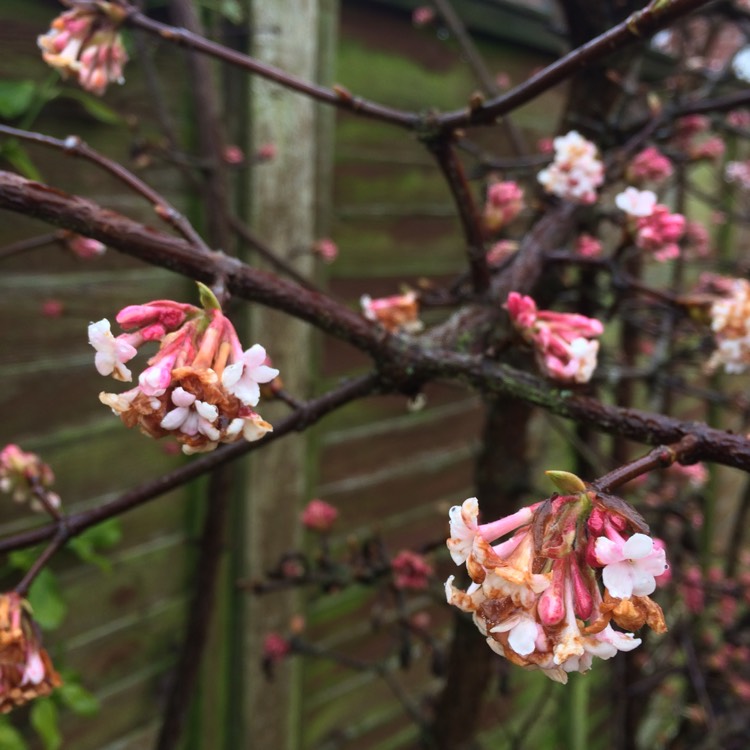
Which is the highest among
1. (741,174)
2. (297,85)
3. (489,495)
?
(297,85)

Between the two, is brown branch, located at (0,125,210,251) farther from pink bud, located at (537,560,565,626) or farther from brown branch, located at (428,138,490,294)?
pink bud, located at (537,560,565,626)

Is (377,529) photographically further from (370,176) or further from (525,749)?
(525,749)

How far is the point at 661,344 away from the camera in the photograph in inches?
69.7

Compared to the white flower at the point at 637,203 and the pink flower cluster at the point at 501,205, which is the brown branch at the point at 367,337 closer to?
the white flower at the point at 637,203

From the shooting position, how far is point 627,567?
38 centimetres

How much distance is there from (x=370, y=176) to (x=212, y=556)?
0.96m

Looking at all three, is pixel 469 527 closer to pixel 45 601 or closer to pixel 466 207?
pixel 466 207

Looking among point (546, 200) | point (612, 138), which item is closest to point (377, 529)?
point (546, 200)

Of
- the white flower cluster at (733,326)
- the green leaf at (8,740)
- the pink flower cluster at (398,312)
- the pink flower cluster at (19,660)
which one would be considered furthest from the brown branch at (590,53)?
the green leaf at (8,740)

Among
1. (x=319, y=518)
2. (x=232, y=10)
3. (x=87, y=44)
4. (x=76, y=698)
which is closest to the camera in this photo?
(x=87, y=44)

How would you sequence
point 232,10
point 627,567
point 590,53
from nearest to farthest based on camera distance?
1. point 627,567
2. point 590,53
3. point 232,10

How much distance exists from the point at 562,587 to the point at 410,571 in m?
0.93

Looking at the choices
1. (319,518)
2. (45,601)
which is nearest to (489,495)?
(319,518)

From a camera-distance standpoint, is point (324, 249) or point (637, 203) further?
point (324, 249)
